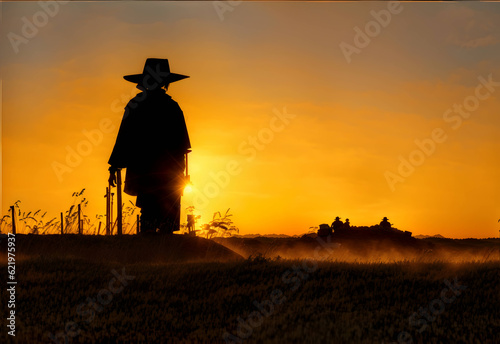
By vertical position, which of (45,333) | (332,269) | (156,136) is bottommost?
(45,333)

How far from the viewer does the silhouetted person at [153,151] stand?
16.5 metres

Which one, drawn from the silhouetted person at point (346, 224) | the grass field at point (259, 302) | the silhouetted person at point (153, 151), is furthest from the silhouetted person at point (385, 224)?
the grass field at point (259, 302)

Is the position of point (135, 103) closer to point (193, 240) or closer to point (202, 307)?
point (193, 240)

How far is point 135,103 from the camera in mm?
16500

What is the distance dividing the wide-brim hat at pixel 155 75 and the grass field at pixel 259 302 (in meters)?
5.25

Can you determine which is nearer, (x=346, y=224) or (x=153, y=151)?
(x=153, y=151)

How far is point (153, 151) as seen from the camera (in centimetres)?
1666

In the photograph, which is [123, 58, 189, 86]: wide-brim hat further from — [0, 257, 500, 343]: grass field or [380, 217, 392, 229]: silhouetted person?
[380, 217, 392, 229]: silhouetted person

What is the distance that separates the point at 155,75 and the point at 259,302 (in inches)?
300

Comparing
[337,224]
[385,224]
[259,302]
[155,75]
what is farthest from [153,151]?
[385,224]

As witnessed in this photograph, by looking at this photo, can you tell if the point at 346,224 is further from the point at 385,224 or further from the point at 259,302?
the point at 259,302

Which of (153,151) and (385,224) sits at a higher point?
(153,151)

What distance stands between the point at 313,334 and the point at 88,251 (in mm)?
8144

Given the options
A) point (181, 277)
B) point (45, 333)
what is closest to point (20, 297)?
point (45, 333)
